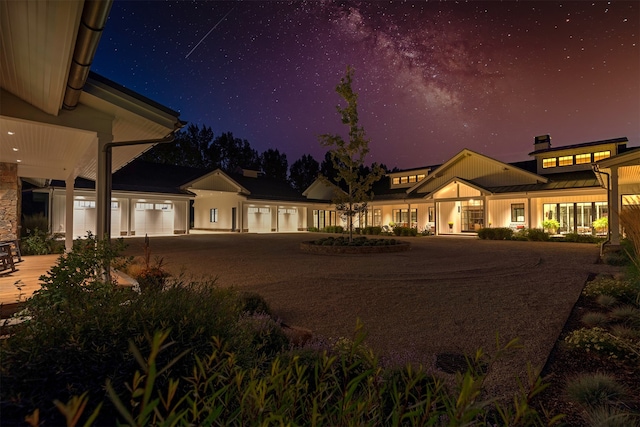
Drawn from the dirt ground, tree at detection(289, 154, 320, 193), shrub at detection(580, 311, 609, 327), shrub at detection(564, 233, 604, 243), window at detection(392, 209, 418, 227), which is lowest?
the dirt ground

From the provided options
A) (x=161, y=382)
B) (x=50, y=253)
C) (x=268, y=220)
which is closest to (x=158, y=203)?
(x=268, y=220)

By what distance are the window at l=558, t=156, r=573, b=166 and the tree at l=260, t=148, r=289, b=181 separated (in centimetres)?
4324

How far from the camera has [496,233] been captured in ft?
69.6

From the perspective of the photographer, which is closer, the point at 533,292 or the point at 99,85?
the point at 99,85

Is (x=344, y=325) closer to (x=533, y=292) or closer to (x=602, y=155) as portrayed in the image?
(x=533, y=292)

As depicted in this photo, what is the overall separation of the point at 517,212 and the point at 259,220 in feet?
66.0

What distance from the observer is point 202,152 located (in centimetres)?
5525

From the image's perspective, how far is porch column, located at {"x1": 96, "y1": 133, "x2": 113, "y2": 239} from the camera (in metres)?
6.13

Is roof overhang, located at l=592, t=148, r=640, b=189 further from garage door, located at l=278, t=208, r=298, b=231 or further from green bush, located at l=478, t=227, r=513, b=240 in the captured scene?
garage door, located at l=278, t=208, r=298, b=231

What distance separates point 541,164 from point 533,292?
22.3m

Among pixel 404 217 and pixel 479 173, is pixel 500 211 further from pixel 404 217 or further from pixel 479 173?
pixel 404 217

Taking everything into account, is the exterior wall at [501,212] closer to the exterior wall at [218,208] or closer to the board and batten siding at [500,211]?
the board and batten siding at [500,211]

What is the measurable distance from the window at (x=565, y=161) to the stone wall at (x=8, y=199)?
97.3 feet

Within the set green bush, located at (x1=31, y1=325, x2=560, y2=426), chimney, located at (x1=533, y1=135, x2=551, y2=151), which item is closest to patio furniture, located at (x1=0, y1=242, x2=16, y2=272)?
green bush, located at (x1=31, y1=325, x2=560, y2=426)
